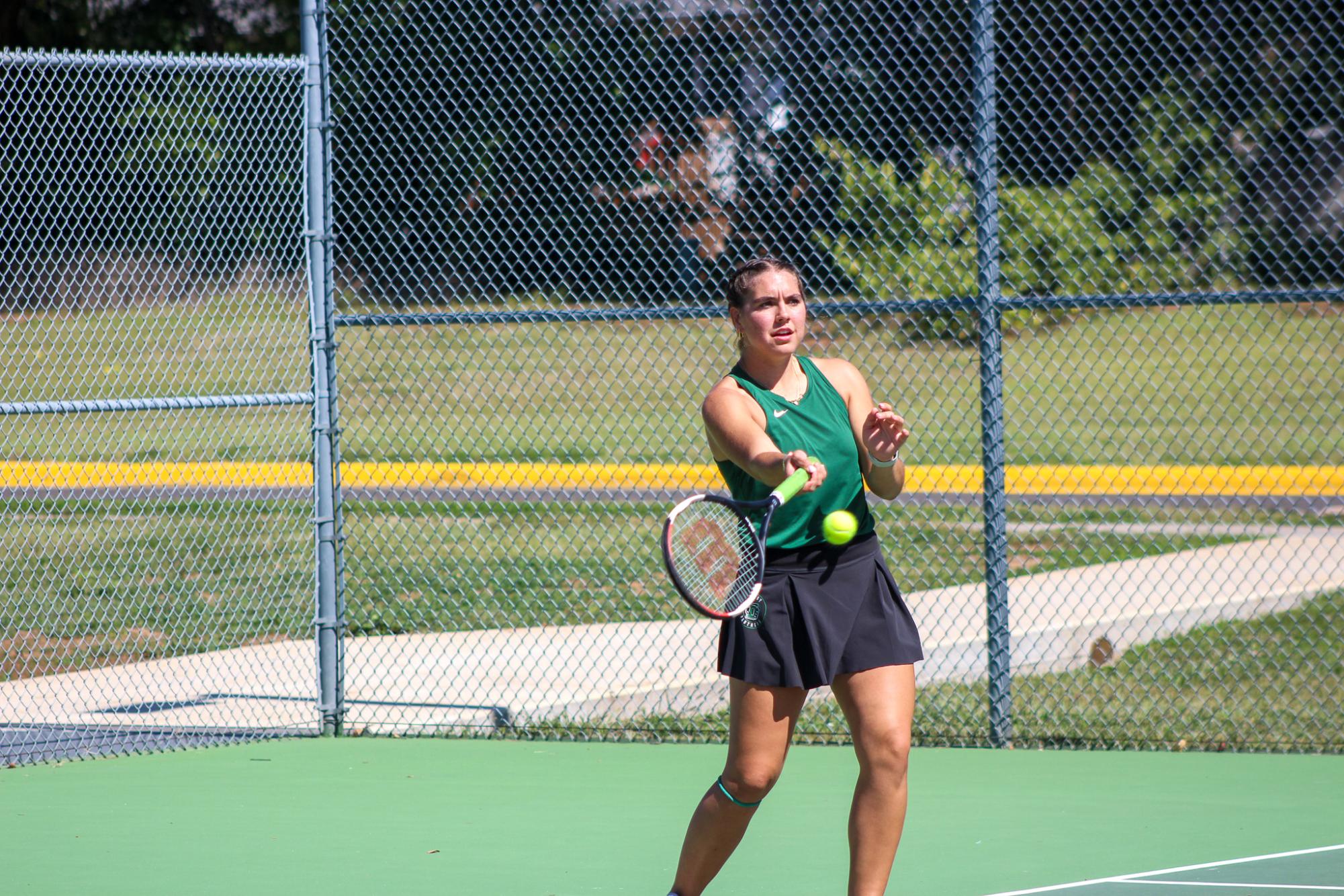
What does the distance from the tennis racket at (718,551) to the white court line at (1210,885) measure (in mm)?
1684

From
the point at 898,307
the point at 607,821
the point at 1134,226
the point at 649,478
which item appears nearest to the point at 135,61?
the point at 898,307

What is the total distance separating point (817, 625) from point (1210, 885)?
1.68 meters

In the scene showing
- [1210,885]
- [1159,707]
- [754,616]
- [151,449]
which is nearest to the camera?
[754,616]

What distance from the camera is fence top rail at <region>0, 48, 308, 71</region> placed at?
→ 644 cm

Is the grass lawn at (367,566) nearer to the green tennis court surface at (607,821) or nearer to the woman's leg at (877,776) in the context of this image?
the green tennis court surface at (607,821)

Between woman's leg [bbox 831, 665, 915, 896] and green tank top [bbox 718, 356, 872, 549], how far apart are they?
1.28 ft

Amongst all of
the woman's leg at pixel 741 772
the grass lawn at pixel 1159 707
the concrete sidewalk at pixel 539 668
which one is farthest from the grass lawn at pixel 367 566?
the woman's leg at pixel 741 772

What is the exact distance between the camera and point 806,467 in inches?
155

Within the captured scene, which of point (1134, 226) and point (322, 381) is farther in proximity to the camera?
point (1134, 226)

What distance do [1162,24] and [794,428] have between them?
16.6 meters

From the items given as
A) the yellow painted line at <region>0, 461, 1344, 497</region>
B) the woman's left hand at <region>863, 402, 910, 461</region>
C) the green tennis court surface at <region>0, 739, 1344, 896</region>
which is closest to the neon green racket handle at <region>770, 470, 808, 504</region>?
the woman's left hand at <region>863, 402, 910, 461</region>

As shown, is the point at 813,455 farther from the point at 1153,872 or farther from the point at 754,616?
the point at 1153,872

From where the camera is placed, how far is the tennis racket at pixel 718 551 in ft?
13.1

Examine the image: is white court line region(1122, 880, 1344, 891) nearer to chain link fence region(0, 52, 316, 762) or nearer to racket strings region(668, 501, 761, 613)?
racket strings region(668, 501, 761, 613)
